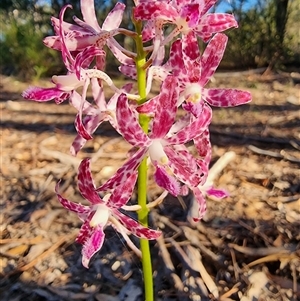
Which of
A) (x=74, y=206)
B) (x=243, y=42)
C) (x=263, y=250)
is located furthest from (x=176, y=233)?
(x=243, y=42)

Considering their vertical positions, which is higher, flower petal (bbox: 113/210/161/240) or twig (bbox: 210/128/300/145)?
flower petal (bbox: 113/210/161/240)

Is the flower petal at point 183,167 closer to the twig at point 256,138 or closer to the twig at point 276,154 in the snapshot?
the twig at point 276,154

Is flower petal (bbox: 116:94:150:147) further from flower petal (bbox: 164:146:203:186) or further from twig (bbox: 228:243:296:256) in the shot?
twig (bbox: 228:243:296:256)

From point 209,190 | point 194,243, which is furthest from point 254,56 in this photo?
point 209,190

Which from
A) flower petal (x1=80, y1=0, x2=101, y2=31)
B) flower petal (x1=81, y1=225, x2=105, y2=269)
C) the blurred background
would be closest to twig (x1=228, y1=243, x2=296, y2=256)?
flower petal (x1=81, y1=225, x2=105, y2=269)

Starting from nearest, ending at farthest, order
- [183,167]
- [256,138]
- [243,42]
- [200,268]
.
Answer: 1. [183,167]
2. [200,268]
3. [256,138]
4. [243,42]

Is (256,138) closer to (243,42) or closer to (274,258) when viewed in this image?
(274,258)
